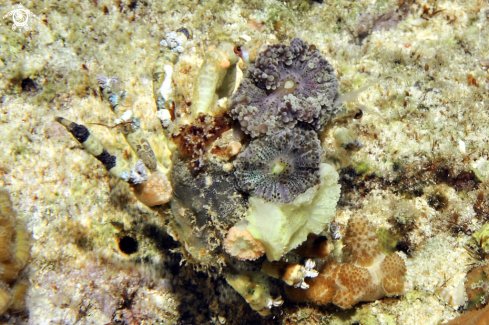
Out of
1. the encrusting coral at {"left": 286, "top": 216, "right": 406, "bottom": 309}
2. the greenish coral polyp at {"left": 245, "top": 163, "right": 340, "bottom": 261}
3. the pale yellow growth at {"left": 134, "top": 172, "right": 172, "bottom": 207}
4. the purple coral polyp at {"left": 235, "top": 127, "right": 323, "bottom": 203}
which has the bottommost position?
the encrusting coral at {"left": 286, "top": 216, "right": 406, "bottom": 309}

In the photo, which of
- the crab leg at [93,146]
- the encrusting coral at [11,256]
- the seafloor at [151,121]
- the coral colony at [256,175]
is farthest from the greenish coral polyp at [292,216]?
the encrusting coral at [11,256]

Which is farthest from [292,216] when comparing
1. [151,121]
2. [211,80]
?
[151,121]

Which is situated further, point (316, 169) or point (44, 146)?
point (44, 146)

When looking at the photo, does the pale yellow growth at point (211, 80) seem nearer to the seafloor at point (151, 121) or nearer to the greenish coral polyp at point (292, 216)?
the seafloor at point (151, 121)

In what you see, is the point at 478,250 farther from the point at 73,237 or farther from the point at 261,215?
the point at 73,237

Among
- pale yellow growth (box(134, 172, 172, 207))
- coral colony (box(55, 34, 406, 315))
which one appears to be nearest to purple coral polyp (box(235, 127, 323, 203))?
coral colony (box(55, 34, 406, 315))

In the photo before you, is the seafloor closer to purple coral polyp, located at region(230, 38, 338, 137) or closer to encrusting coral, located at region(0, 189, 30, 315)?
encrusting coral, located at region(0, 189, 30, 315)

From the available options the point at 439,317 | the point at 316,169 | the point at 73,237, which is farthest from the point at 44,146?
the point at 439,317
